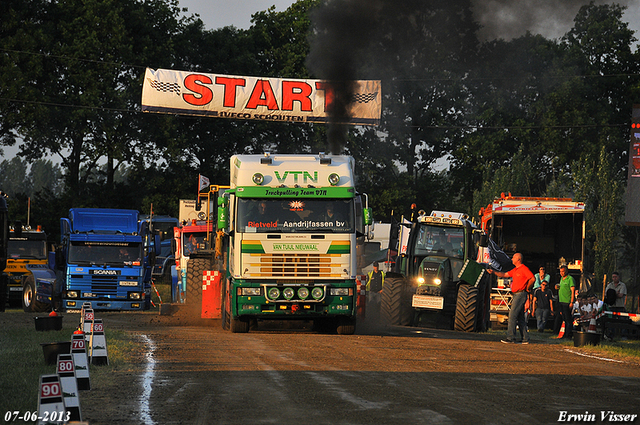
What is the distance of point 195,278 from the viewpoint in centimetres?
2503

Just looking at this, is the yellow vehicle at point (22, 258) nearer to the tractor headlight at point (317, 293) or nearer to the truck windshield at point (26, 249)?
the truck windshield at point (26, 249)

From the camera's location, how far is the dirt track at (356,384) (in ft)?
30.2

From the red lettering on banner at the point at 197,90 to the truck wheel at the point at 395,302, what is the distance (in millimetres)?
11130

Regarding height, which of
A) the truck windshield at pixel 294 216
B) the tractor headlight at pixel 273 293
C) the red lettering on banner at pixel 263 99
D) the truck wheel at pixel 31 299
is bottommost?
the truck wheel at pixel 31 299

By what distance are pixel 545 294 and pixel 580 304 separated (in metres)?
3.14

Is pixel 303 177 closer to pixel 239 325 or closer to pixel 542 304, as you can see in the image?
pixel 239 325

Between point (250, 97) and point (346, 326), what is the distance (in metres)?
14.1

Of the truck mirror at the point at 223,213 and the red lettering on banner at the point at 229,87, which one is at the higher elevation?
the red lettering on banner at the point at 229,87

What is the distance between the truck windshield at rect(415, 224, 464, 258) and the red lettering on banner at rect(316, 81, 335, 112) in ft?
26.7

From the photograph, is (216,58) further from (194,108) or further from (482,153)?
(194,108)

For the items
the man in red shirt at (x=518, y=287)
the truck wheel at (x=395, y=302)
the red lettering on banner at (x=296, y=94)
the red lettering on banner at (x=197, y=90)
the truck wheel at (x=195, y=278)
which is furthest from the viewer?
the red lettering on banner at (x=296, y=94)

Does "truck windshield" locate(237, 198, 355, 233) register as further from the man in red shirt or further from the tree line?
the tree line

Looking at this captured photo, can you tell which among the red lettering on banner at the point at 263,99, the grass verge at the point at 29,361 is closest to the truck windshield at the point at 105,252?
the red lettering on banner at the point at 263,99

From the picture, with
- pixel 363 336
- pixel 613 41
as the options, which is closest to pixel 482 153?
pixel 613 41
